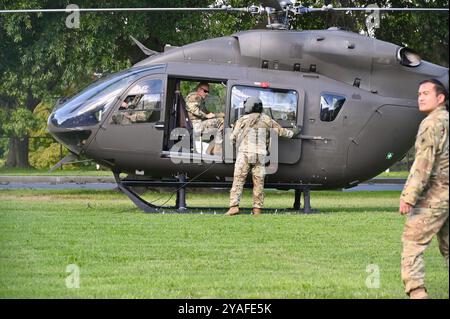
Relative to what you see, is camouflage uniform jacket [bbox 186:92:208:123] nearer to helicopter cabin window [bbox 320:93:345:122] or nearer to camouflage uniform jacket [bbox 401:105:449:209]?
helicopter cabin window [bbox 320:93:345:122]

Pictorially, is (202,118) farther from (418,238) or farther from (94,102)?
(418,238)

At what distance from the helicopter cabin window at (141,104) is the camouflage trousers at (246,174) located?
1845 mm

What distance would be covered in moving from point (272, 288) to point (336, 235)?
517cm

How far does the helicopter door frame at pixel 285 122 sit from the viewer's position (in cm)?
1920

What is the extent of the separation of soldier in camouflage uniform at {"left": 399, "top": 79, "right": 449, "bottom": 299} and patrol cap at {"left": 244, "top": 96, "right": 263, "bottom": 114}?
30.6 feet

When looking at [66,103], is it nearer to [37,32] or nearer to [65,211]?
[65,211]

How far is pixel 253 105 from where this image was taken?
18578 millimetres

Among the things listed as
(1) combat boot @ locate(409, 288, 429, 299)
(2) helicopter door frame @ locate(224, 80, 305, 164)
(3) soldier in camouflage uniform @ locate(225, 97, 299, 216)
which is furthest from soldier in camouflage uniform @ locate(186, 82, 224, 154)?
(1) combat boot @ locate(409, 288, 429, 299)

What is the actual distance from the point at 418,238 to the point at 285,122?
400 inches

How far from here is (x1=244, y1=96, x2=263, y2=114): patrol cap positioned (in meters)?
18.6

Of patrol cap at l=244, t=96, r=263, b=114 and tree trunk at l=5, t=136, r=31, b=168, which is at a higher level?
patrol cap at l=244, t=96, r=263, b=114

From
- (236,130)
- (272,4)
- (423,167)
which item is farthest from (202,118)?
(423,167)
